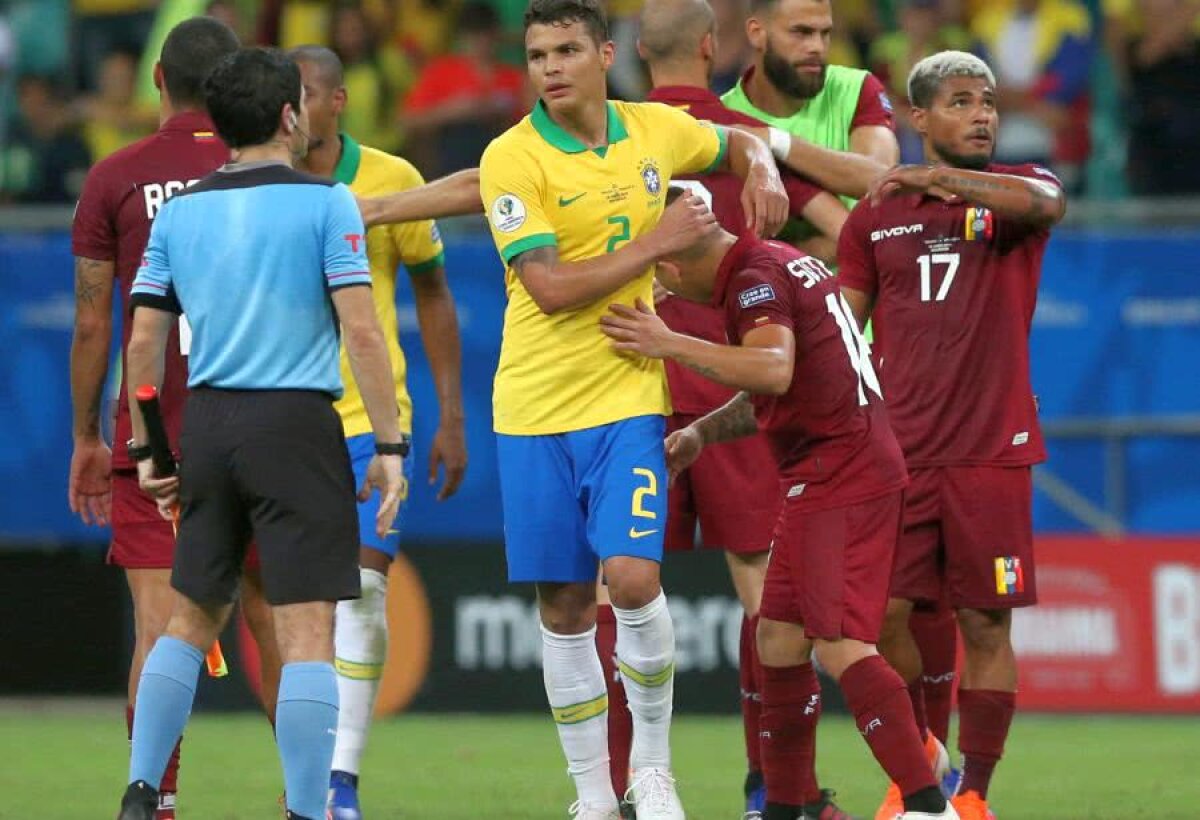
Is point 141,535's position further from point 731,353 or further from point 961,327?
point 961,327

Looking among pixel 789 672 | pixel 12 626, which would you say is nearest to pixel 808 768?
pixel 789 672

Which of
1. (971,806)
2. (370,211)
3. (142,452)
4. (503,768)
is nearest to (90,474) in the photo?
(142,452)

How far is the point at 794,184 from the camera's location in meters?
8.59

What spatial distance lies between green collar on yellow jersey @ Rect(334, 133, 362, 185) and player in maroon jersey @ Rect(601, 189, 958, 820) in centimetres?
187

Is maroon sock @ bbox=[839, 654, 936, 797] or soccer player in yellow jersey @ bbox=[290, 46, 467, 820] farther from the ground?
soccer player in yellow jersey @ bbox=[290, 46, 467, 820]

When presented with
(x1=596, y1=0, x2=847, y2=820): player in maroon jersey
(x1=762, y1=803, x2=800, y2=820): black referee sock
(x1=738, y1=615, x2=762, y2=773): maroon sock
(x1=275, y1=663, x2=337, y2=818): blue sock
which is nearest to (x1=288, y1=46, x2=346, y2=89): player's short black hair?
(x1=596, y1=0, x2=847, y2=820): player in maroon jersey

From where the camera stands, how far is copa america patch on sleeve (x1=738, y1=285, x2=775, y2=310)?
707 cm

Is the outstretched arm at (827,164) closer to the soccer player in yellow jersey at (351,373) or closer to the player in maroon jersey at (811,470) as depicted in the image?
the player in maroon jersey at (811,470)

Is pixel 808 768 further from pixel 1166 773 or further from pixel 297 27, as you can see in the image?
pixel 297 27

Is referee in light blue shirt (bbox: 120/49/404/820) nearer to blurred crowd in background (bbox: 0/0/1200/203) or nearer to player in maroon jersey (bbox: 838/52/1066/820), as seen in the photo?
player in maroon jersey (bbox: 838/52/1066/820)

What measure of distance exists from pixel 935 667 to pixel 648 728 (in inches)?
59.2

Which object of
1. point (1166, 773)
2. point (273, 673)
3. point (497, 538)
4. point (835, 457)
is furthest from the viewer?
point (497, 538)

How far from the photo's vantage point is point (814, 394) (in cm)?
715

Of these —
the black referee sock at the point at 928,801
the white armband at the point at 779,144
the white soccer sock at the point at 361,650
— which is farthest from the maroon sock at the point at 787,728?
the white armband at the point at 779,144
